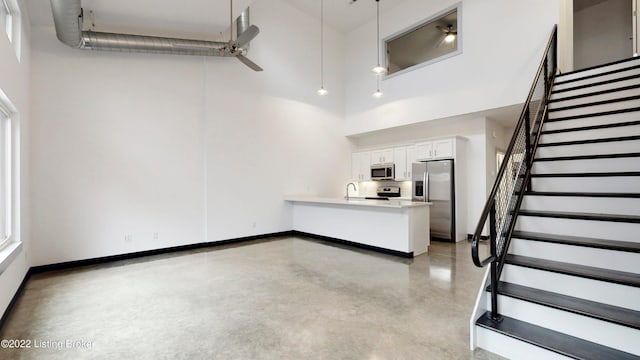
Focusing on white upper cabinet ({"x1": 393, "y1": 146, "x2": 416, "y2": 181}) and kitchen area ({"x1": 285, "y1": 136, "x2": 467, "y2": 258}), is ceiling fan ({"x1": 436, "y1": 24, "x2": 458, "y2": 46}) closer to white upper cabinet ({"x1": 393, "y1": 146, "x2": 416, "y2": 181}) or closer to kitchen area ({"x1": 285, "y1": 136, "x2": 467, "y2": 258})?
kitchen area ({"x1": 285, "y1": 136, "x2": 467, "y2": 258})

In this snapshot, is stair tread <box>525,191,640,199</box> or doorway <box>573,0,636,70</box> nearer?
stair tread <box>525,191,640,199</box>

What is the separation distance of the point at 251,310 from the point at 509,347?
7.35 ft

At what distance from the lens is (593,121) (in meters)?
3.75

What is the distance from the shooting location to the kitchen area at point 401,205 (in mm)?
5035

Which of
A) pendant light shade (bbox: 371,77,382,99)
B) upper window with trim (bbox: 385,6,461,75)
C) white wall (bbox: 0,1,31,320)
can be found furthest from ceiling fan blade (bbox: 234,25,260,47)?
upper window with trim (bbox: 385,6,461,75)

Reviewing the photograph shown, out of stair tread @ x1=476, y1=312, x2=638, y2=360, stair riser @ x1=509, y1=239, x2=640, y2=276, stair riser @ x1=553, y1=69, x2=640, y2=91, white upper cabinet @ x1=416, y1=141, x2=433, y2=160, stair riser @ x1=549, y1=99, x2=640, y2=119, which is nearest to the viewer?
stair tread @ x1=476, y1=312, x2=638, y2=360

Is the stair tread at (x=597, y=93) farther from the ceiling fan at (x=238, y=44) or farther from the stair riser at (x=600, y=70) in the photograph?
the ceiling fan at (x=238, y=44)

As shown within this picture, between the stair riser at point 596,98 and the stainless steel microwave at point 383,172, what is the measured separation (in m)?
3.59

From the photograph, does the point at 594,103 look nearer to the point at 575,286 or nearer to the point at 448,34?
the point at 575,286

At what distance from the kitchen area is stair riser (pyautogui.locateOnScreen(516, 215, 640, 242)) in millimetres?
2103

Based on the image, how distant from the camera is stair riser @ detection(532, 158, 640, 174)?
116 inches

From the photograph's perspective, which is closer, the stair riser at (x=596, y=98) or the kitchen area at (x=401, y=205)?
the stair riser at (x=596, y=98)

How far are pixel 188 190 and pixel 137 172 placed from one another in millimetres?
901

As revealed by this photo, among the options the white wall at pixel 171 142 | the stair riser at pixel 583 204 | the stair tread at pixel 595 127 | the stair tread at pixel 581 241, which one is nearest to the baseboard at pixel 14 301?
the white wall at pixel 171 142
